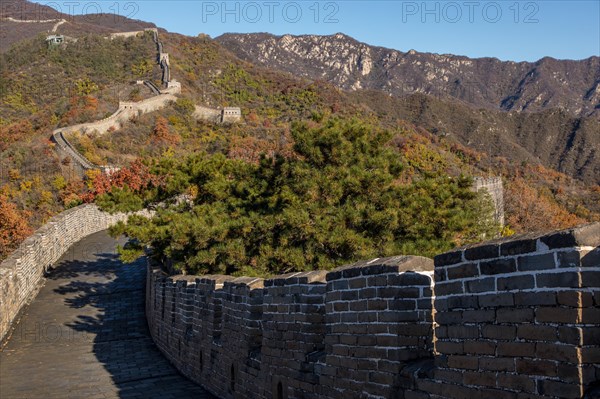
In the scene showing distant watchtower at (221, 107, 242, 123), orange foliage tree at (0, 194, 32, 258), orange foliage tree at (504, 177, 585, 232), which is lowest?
orange foliage tree at (0, 194, 32, 258)

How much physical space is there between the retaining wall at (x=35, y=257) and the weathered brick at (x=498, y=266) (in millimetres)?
13984

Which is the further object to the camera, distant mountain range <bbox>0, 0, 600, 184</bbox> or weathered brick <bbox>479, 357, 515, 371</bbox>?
distant mountain range <bbox>0, 0, 600, 184</bbox>

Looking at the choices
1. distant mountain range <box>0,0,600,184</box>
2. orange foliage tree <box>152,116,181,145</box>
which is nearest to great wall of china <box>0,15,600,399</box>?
orange foliage tree <box>152,116,181,145</box>

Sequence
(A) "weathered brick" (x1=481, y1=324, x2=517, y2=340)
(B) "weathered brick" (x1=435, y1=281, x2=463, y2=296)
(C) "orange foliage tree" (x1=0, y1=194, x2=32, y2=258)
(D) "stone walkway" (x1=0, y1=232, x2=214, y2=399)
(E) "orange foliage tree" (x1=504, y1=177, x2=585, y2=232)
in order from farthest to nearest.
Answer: (E) "orange foliage tree" (x1=504, y1=177, x2=585, y2=232)
(C) "orange foliage tree" (x1=0, y1=194, x2=32, y2=258)
(D) "stone walkway" (x1=0, y1=232, x2=214, y2=399)
(B) "weathered brick" (x1=435, y1=281, x2=463, y2=296)
(A) "weathered brick" (x1=481, y1=324, x2=517, y2=340)

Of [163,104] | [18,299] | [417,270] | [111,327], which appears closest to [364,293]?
[417,270]

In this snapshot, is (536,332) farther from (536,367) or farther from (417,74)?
(417,74)

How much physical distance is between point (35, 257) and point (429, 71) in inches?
6506

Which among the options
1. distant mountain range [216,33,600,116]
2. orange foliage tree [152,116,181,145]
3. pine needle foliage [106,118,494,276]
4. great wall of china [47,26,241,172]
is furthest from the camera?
distant mountain range [216,33,600,116]

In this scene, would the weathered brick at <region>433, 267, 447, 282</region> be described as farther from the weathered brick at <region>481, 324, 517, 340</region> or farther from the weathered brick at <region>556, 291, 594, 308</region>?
the weathered brick at <region>556, 291, 594, 308</region>

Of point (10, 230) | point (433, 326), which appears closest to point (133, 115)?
point (10, 230)

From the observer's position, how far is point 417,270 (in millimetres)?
4027

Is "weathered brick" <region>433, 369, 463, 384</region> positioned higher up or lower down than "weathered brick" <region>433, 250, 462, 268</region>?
lower down

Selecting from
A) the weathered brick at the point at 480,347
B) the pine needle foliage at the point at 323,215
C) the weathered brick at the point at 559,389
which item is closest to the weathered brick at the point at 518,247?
the weathered brick at the point at 480,347

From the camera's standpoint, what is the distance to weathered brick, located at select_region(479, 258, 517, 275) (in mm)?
3016
